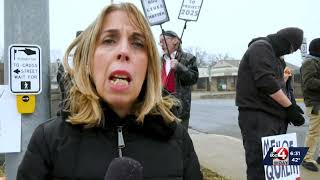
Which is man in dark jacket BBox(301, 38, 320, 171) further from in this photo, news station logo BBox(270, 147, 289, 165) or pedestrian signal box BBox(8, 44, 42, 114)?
pedestrian signal box BBox(8, 44, 42, 114)

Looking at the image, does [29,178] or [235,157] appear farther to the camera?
[235,157]

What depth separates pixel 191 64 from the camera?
19.4ft

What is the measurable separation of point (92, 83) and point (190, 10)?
438 centimetres

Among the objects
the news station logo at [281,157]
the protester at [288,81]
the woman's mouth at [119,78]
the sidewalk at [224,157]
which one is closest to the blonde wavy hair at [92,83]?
the woman's mouth at [119,78]

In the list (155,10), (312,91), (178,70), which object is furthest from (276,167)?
(312,91)

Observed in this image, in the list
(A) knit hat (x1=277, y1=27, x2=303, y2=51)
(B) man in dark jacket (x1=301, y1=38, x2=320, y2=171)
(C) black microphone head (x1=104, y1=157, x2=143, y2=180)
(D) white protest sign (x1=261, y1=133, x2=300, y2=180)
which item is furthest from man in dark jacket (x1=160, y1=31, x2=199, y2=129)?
(C) black microphone head (x1=104, y1=157, x2=143, y2=180)

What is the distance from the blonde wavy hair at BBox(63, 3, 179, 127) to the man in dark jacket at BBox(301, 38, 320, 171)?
17.6ft

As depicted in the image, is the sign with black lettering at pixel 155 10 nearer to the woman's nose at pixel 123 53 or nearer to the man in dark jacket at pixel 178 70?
the man in dark jacket at pixel 178 70

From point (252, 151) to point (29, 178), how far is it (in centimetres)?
324

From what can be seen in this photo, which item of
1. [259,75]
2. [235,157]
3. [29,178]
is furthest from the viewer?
[235,157]

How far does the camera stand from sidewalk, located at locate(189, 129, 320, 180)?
7.02 m

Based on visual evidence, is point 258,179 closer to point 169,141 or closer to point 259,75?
point 259,75

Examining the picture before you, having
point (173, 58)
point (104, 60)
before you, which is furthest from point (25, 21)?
point (173, 58)

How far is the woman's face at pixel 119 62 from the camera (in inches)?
69.2
